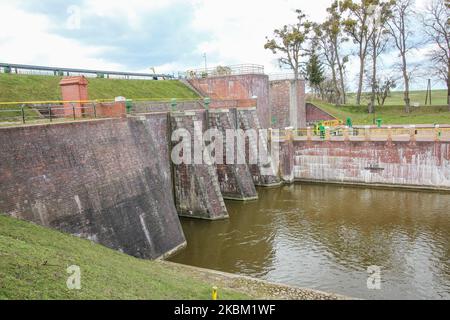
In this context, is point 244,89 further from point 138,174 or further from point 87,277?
point 87,277

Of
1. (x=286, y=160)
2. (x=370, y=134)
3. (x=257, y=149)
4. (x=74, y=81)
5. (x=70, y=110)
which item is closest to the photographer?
(x=74, y=81)

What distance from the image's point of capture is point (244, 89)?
30.4m

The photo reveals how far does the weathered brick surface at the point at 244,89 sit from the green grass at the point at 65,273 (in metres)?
21.0

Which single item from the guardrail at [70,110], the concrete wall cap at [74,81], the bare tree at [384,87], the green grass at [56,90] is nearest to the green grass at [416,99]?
the bare tree at [384,87]

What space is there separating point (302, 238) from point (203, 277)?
20.1 ft

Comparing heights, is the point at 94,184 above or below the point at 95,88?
below

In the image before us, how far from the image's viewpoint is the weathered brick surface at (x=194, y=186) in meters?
19.0

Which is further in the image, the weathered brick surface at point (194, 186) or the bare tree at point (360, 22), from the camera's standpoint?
the bare tree at point (360, 22)

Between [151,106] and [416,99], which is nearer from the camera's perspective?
[151,106]

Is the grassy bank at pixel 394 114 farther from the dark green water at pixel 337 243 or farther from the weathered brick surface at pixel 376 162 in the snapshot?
the dark green water at pixel 337 243

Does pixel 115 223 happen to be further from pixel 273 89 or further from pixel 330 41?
pixel 330 41

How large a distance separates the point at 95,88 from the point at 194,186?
1088cm

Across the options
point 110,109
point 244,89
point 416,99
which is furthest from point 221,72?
point 416,99
